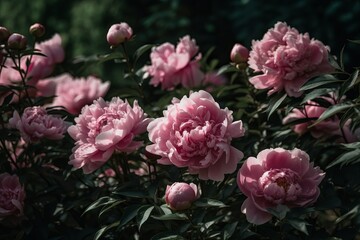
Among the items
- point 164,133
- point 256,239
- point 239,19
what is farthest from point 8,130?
point 239,19

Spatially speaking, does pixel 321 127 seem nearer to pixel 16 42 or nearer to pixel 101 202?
pixel 101 202

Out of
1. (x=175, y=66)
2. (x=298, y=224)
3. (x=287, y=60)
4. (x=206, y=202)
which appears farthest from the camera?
(x=175, y=66)

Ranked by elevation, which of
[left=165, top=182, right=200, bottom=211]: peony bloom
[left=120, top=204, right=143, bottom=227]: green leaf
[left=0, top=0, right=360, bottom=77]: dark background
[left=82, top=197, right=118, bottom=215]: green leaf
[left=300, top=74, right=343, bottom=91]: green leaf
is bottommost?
[left=0, top=0, right=360, bottom=77]: dark background

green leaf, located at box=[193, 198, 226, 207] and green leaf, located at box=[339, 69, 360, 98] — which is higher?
green leaf, located at box=[339, 69, 360, 98]

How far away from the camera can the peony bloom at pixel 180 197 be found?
4.71ft

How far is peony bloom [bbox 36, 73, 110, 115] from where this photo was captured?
2.43 m

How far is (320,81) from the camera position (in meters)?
1.59

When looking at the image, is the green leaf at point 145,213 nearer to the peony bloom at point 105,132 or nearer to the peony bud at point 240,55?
the peony bloom at point 105,132

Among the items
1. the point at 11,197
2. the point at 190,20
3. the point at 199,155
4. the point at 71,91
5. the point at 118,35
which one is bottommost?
the point at 190,20

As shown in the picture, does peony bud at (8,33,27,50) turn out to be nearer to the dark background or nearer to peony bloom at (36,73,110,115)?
peony bloom at (36,73,110,115)

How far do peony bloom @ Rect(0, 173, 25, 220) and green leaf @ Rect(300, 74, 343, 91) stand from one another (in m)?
0.69

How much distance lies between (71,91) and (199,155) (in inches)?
41.1

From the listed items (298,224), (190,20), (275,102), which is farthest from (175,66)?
(190,20)

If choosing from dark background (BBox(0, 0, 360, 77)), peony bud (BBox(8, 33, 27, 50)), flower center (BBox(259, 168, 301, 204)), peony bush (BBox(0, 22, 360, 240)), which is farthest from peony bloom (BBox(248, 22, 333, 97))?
dark background (BBox(0, 0, 360, 77))
